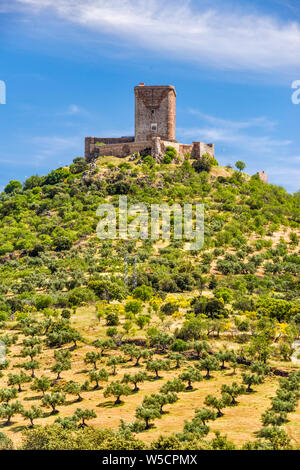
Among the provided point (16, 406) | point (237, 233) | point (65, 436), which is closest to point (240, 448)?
point (65, 436)

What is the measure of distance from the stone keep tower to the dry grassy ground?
60219mm

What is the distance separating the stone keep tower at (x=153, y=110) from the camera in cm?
10488

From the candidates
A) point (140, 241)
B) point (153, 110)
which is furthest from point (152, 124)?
point (140, 241)

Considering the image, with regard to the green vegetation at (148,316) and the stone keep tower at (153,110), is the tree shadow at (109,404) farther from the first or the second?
the stone keep tower at (153,110)

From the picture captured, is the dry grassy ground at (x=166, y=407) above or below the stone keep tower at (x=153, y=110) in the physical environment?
below

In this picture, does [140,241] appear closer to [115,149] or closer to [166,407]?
[115,149]

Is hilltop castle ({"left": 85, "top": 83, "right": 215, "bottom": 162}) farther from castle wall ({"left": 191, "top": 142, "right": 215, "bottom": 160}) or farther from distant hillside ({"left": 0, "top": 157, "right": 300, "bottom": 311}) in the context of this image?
castle wall ({"left": 191, "top": 142, "right": 215, "bottom": 160})

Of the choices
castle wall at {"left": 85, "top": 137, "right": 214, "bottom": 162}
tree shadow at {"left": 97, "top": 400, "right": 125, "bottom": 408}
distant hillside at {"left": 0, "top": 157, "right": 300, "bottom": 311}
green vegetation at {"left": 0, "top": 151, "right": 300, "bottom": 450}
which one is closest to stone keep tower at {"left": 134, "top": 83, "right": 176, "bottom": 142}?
castle wall at {"left": 85, "top": 137, "right": 214, "bottom": 162}

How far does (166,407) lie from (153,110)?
7215 centimetres

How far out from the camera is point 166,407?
134 feet

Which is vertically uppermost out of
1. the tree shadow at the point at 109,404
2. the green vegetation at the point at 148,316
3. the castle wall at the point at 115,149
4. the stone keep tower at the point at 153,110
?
the stone keep tower at the point at 153,110

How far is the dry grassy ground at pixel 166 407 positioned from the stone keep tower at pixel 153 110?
60219 mm

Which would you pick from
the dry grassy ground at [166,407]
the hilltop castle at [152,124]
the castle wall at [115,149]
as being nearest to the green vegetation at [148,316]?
the dry grassy ground at [166,407]

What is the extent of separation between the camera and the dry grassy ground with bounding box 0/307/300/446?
36.1m
